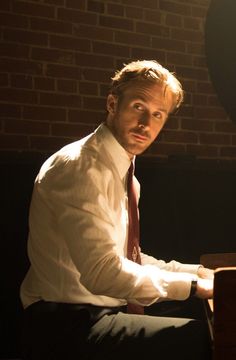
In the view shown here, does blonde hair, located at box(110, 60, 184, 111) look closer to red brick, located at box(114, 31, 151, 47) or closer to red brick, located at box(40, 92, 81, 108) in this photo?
red brick, located at box(40, 92, 81, 108)

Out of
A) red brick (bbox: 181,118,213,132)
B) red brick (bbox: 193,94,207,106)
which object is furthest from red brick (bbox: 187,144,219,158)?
red brick (bbox: 193,94,207,106)

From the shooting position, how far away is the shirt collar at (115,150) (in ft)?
4.67

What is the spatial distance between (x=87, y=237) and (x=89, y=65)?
169 centimetres

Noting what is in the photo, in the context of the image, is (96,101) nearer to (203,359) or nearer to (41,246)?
(41,246)

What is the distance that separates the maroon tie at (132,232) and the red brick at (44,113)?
1117 mm

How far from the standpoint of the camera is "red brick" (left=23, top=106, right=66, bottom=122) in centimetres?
245

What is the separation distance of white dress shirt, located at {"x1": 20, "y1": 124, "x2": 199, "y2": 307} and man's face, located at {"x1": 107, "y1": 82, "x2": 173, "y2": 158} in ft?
0.19

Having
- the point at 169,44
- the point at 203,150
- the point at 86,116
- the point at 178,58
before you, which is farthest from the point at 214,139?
the point at 86,116

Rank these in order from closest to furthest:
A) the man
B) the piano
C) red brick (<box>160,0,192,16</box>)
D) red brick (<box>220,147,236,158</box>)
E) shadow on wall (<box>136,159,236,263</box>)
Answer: the piano, the man, shadow on wall (<box>136,159,236,263</box>), red brick (<box>160,0,192,16</box>), red brick (<box>220,147,236,158</box>)

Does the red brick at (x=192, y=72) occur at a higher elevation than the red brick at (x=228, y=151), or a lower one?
higher

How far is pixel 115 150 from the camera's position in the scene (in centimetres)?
144

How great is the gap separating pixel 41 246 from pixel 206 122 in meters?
1.89

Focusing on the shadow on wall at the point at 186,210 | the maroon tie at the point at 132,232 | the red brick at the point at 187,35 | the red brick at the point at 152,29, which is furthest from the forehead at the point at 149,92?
the red brick at the point at 187,35

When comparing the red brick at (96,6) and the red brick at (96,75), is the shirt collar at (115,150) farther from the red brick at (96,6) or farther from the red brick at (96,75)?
the red brick at (96,6)
